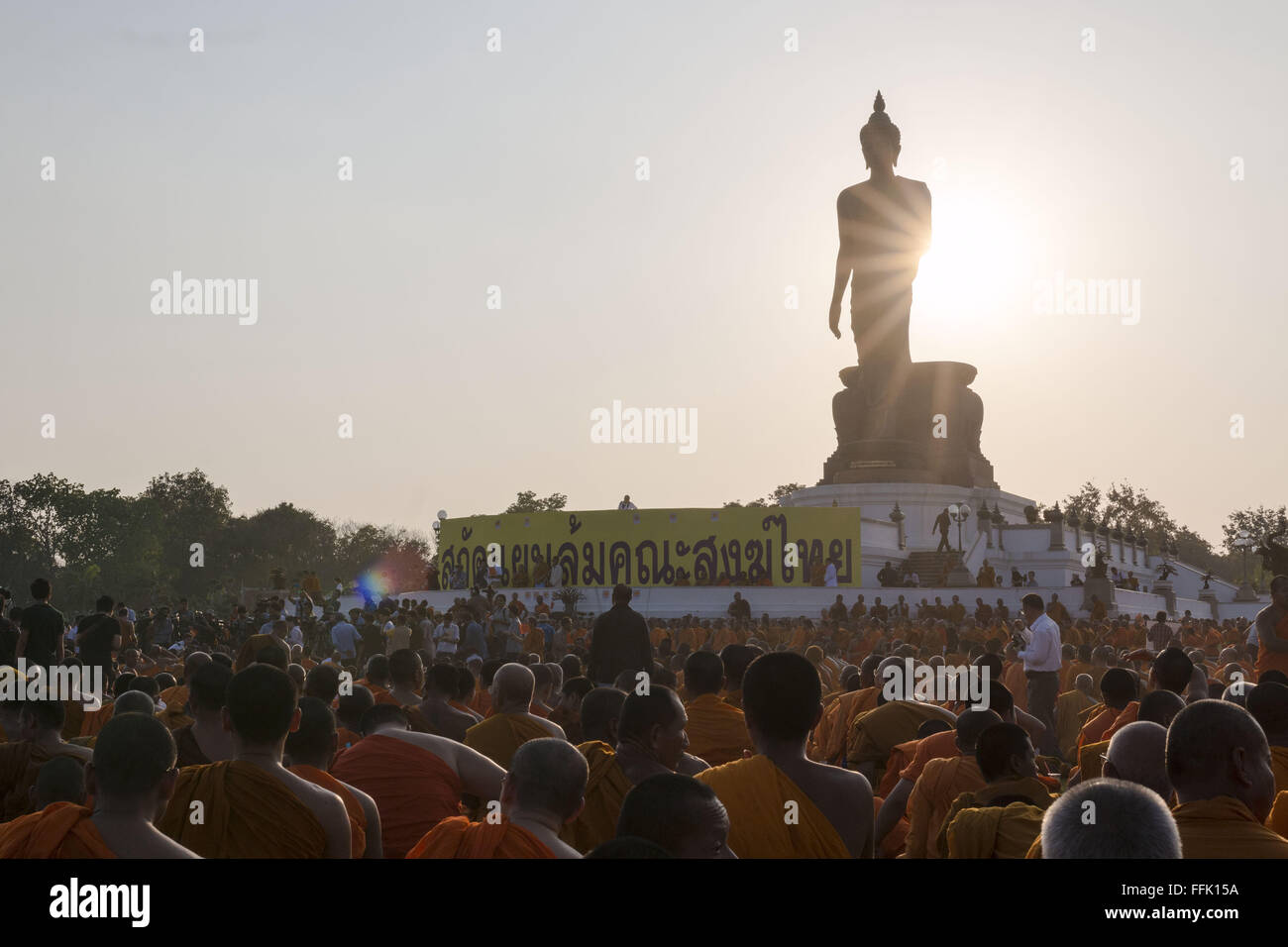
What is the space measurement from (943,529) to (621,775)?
1588 inches

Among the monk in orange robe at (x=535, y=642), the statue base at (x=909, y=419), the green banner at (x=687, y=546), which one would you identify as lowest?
the monk in orange robe at (x=535, y=642)

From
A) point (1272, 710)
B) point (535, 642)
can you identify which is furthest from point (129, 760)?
point (535, 642)

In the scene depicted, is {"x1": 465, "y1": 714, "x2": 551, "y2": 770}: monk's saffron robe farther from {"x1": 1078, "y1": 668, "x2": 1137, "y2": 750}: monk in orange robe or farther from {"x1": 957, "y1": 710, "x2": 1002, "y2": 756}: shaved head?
{"x1": 1078, "y1": 668, "x2": 1137, "y2": 750}: monk in orange robe

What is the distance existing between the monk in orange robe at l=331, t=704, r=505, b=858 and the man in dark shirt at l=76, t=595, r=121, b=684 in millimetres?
8439

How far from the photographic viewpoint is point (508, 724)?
324 inches

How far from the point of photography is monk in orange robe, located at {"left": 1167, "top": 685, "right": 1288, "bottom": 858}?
183 inches

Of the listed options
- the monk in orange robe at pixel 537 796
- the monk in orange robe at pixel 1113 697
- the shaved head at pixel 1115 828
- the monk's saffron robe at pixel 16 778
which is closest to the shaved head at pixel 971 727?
the monk in orange robe at pixel 537 796

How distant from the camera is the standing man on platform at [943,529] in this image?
149ft

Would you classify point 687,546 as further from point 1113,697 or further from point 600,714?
point 600,714

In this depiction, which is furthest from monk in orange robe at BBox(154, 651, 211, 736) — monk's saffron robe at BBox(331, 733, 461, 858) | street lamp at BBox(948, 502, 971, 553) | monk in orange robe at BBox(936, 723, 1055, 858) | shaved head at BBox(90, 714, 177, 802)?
street lamp at BBox(948, 502, 971, 553)

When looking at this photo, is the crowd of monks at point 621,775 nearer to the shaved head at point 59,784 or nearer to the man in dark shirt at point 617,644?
the shaved head at point 59,784

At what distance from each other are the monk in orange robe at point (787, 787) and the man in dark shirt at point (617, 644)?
852cm
